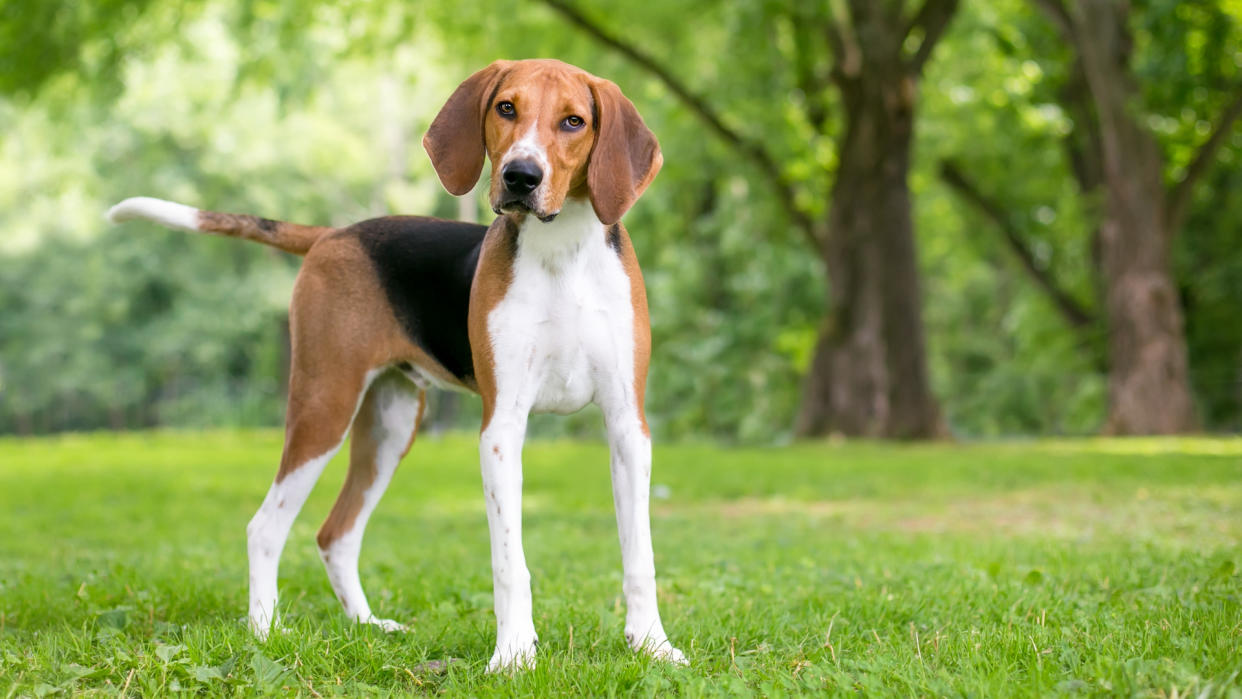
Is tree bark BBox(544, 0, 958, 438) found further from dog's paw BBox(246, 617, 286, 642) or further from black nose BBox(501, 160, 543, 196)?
black nose BBox(501, 160, 543, 196)

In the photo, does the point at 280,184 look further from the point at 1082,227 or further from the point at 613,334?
the point at 613,334

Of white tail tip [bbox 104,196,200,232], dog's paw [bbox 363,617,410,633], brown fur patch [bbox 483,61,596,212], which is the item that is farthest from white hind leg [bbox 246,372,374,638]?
brown fur patch [bbox 483,61,596,212]

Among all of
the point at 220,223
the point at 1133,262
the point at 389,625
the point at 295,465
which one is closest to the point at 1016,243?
the point at 1133,262

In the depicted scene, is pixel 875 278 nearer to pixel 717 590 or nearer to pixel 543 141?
pixel 717 590

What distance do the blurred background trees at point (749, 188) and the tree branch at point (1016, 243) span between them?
9 cm

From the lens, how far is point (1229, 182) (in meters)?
24.9

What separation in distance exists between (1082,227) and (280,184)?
72.9 ft

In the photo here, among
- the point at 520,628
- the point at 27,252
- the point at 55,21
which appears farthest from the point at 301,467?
the point at 27,252

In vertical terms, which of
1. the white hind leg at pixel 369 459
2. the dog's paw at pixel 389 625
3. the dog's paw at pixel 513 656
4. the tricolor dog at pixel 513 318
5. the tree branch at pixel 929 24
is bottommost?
the dog's paw at pixel 389 625

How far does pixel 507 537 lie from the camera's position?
12.9 ft

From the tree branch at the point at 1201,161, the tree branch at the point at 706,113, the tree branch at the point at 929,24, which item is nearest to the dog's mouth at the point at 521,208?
the tree branch at the point at 706,113

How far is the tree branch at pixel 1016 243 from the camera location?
2764cm

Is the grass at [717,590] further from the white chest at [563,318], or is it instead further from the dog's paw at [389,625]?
the white chest at [563,318]

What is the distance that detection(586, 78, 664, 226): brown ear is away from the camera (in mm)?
3828
